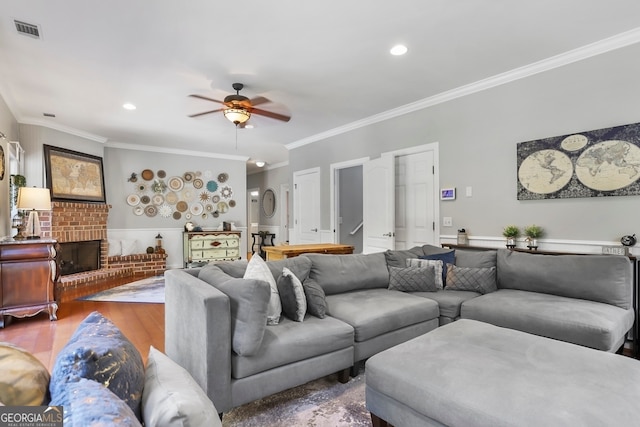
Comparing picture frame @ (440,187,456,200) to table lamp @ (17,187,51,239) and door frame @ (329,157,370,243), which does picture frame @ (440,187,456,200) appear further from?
table lamp @ (17,187,51,239)

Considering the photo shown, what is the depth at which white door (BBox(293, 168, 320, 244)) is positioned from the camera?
6.12 meters

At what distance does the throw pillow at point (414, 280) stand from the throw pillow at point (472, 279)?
186 millimetres

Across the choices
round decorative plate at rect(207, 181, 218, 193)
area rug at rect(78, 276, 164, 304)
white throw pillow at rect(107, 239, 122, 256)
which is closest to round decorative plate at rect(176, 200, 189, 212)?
round decorative plate at rect(207, 181, 218, 193)

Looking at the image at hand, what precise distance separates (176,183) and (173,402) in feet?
23.6

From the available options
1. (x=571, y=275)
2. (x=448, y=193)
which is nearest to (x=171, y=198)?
(x=448, y=193)

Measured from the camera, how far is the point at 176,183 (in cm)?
736

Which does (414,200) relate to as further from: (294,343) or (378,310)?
(294,343)

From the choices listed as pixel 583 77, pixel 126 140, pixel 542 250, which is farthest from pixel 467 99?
pixel 126 140

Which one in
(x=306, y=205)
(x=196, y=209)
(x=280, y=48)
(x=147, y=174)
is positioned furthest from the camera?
(x=196, y=209)

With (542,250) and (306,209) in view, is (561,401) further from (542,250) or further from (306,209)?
(306,209)

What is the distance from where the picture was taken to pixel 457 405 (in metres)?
1.36

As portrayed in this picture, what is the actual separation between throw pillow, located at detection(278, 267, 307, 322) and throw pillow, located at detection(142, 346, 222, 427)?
1291 mm

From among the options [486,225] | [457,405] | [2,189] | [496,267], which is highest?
[2,189]

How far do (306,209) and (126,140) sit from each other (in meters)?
3.75
